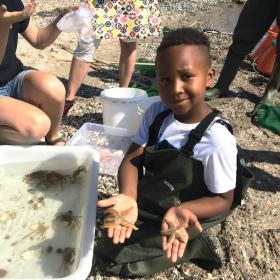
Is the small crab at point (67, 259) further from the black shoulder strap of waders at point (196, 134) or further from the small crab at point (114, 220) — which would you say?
the black shoulder strap of waders at point (196, 134)

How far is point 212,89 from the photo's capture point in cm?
403

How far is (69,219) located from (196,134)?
771mm

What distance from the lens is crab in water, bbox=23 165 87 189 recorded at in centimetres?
220

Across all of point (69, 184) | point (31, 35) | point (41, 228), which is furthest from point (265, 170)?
point (31, 35)

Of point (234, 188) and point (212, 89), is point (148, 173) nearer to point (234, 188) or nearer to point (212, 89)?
point (234, 188)

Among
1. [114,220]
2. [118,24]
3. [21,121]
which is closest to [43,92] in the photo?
[21,121]

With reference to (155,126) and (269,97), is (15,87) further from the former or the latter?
(269,97)

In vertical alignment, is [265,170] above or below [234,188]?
below

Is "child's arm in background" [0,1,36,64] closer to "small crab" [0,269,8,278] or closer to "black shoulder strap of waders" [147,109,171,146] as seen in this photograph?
"black shoulder strap of waders" [147,109,171,146]

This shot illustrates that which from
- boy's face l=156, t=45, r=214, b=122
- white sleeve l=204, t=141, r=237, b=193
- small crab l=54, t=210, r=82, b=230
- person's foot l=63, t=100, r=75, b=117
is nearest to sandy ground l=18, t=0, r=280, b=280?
person's foot l=63, t=100, r=75, b=117

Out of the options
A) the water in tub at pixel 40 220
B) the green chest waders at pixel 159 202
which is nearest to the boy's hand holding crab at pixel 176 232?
the green chest waders at pixel 159 202

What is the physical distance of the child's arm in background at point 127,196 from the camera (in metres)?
1.55

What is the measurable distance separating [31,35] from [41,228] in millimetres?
1458

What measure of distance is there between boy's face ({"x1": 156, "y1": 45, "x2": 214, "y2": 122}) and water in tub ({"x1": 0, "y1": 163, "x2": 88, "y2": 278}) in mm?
730
